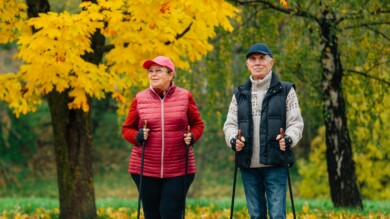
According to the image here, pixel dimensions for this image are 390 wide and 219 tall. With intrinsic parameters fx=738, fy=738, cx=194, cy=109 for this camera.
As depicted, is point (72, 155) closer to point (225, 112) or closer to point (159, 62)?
point (159, 62)

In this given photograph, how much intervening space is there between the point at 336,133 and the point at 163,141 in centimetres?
556

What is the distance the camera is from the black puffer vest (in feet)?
19.0

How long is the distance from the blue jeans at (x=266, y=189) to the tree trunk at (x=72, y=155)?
4.37 m

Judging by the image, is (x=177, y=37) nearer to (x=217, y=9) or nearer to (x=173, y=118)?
(x=217, y=9)

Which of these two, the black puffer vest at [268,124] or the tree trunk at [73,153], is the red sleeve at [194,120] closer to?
the black puffer vest at [268,124]

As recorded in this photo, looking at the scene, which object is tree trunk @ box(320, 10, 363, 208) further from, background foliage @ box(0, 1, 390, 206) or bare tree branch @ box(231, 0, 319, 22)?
bare tree branch @ box(231, 0, 319, 22)

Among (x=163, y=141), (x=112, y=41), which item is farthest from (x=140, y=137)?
(x=112, y=41)

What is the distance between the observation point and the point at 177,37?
30.1ft

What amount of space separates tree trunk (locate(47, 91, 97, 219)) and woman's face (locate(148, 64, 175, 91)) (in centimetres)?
393

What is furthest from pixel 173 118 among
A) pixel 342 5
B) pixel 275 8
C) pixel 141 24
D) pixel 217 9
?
pixel 275 8

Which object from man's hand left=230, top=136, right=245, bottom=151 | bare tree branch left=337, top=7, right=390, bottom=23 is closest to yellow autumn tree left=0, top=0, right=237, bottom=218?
man's hand left=230, top=136, right=245, bottom=151

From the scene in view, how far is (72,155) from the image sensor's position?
991 cm

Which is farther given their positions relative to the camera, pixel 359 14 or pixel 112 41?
pixel 359 14

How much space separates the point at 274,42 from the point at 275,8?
76cm
